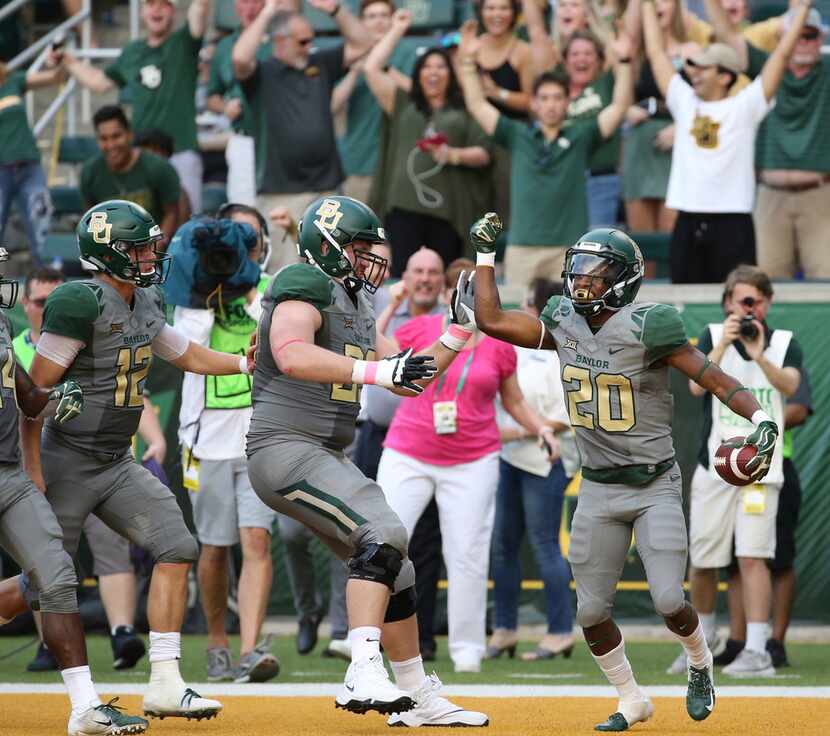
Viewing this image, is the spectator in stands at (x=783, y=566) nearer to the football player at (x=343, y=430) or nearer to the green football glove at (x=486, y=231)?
the football player at (x=343, y=430)

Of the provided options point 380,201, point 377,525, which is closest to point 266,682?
point 377,525

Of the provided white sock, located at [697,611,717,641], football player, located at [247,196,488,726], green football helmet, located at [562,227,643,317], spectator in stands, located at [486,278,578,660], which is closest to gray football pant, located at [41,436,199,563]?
football player, located at [247,196,488,726]

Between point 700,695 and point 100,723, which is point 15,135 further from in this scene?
point 700,695

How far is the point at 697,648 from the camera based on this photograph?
566cm

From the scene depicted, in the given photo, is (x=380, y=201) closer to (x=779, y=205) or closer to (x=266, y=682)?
(x=779, y=205)

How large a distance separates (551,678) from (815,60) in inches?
203

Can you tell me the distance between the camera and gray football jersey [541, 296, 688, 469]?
566cm

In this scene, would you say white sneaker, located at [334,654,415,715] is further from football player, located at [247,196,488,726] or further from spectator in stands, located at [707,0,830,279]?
spectator in stands, located at [707,0,830,279]

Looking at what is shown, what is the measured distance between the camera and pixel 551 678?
24.0 feet

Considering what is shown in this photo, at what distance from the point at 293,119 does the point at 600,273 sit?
5.01 m

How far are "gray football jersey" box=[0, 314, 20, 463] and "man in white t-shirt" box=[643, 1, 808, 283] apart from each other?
5.07 m

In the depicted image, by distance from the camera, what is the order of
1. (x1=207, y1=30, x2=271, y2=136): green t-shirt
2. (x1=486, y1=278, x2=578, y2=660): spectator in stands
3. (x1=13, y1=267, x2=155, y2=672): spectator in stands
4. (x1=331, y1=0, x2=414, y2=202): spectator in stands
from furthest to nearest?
(x1=207, y1=30, x2=271, y2=136): green t-shirt
(x1=331, y1=0, x2=414, y2=202): spectator in stands
(x1=486, y1=278, x2=578, y2=660): spectator in stands
(x1=13, y1=267, x2=155, y2=672): spectator in stands

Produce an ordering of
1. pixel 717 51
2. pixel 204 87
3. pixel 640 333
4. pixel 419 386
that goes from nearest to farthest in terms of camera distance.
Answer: pixel 419 386, pixel 640 333, pixel 717 51, pixel 204 87

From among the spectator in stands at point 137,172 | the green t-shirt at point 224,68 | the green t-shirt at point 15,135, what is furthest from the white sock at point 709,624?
the green t-shirt at point 15,135
